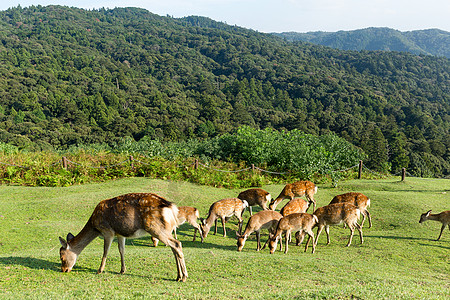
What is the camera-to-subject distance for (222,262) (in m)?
7.87

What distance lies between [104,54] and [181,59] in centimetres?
3106

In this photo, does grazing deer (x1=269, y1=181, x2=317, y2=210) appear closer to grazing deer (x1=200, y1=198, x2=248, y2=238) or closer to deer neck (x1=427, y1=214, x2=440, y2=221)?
grazing deer (x1=200, y1=198, x2=248, y2=238)

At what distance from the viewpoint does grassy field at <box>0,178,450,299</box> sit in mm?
5938

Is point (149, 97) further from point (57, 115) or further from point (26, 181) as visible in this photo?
point (26, 181)

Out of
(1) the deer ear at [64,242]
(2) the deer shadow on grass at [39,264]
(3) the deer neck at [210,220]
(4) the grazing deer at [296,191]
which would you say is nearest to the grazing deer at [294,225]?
(3) the deer neck at [210,220]

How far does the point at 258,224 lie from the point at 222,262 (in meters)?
2.38

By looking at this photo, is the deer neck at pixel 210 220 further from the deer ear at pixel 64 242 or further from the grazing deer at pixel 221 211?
the deer ear at pixel 64 242

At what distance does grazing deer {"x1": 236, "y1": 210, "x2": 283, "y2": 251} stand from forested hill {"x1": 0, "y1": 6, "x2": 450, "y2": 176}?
78.6 ft

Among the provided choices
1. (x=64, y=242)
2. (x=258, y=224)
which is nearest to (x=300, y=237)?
(x=258, y=224)

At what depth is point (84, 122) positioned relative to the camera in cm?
6969

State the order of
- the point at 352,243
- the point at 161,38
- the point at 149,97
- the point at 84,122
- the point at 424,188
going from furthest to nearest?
the point at 161,38 → the point at 149,97 → the point at 84,122 → the point at 424,188 → the point at 352,243

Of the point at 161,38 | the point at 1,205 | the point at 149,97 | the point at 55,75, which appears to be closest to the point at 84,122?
the point at 149,97

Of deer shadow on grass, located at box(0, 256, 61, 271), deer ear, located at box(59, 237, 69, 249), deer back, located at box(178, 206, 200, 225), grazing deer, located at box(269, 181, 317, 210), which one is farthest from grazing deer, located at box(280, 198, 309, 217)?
deer shadow on grass, located at box(0, 256, 61, 271)

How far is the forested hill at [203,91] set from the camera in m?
65.8
